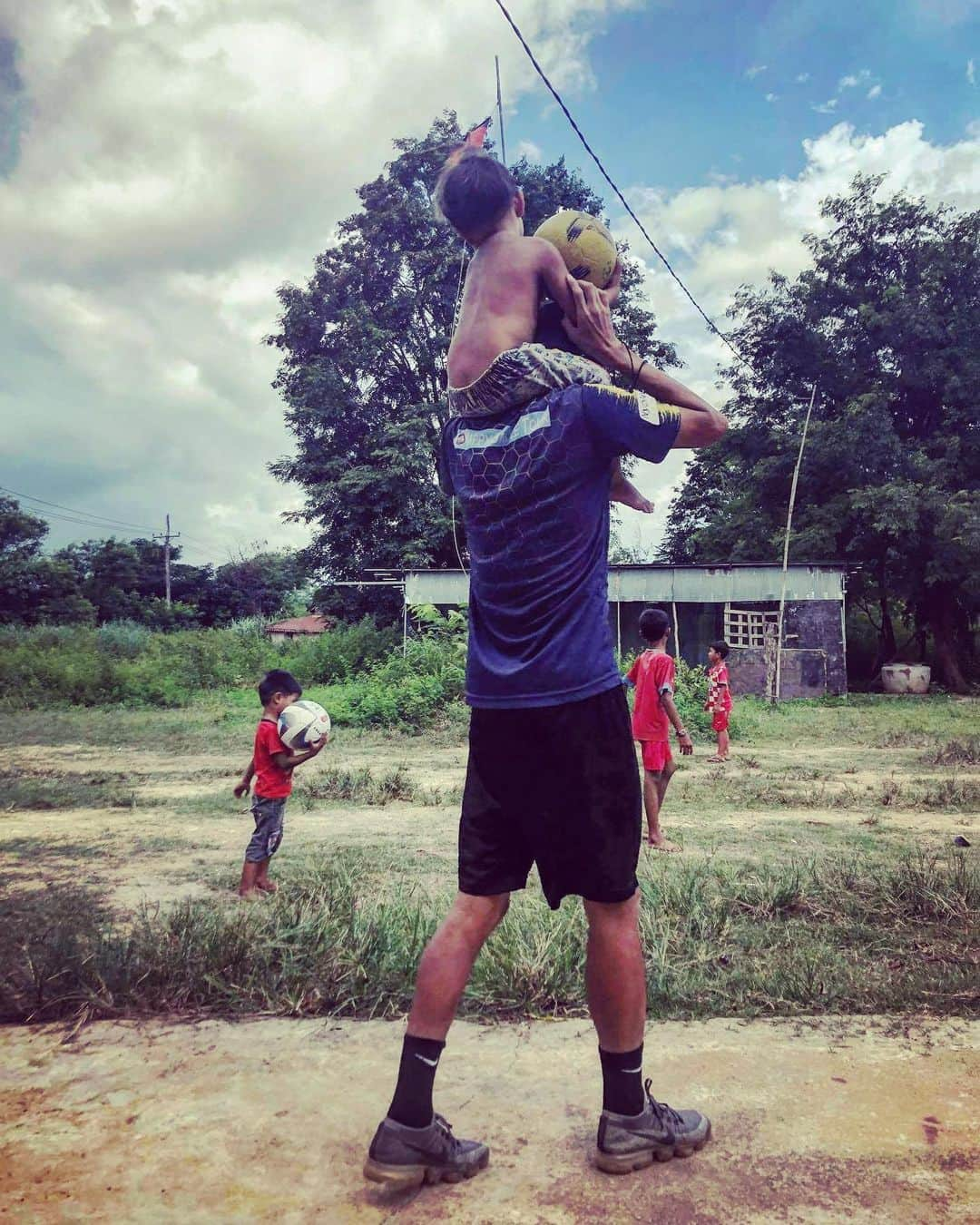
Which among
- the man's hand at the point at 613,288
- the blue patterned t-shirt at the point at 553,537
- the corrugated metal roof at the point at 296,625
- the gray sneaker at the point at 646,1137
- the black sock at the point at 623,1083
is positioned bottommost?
the gray sneaker at the point at 646,1137

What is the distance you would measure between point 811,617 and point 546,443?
2051 centimetres

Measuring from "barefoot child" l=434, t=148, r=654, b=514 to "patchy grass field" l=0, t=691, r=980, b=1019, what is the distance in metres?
1.73

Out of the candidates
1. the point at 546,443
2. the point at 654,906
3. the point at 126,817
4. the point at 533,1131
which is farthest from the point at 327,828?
the point at 546,443

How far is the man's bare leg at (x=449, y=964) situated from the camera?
193cm

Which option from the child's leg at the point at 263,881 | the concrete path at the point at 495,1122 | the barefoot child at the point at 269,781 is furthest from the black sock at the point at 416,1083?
the child's leg at the point at 263,881

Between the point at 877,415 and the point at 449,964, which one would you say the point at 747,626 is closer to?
the point at 877,415

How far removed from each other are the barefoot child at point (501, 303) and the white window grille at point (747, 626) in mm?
20066

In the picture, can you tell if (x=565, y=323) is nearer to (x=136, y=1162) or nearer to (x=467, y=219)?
(x=467, y=219)

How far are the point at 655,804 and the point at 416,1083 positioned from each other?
449 centimetres

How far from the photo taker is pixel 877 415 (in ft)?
71.8

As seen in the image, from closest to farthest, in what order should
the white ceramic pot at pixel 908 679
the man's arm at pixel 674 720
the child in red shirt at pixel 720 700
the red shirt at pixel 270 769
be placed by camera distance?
the red shirt at pixel 270 769, the man's arm at pixel 674 720, the child in red shirt at pixel 720 700, the white ceramic pot at pixel 908 679

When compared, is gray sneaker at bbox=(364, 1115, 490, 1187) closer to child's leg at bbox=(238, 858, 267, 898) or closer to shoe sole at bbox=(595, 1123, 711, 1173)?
shoe sole at bbox=(595, 1123, 711, 1173)

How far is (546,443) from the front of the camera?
198cm

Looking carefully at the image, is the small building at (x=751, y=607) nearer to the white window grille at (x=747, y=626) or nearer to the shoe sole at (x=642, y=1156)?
the white window grille at (x=747, y=626)
